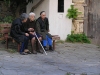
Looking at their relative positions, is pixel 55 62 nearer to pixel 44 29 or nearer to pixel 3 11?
pixel 44 29

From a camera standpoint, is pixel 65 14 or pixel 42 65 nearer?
pixel 42 65

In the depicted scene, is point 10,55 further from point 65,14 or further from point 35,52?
point 65,14

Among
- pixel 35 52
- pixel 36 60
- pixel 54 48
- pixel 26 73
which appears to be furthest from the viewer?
pixel 54 48

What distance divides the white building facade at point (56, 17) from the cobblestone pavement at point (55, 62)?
1.11m

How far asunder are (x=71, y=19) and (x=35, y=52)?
110 inches

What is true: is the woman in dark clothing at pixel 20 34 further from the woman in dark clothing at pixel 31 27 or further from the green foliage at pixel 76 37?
the green foliage at pixel 76 37

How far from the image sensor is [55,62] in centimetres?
827

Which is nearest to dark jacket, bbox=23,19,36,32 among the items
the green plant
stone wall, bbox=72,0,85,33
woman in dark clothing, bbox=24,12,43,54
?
woman in dark clothing, bbox=24,12,43,54

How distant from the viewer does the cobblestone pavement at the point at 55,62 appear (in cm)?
721

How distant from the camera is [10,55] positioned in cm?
895

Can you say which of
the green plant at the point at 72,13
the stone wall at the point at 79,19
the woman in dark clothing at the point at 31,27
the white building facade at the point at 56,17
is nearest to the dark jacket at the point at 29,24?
the woman in dark clothing at the point at 31,27

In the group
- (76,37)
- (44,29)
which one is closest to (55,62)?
(44,29)

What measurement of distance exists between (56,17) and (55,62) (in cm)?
339

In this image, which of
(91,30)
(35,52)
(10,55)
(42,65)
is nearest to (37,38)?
(35,52)
